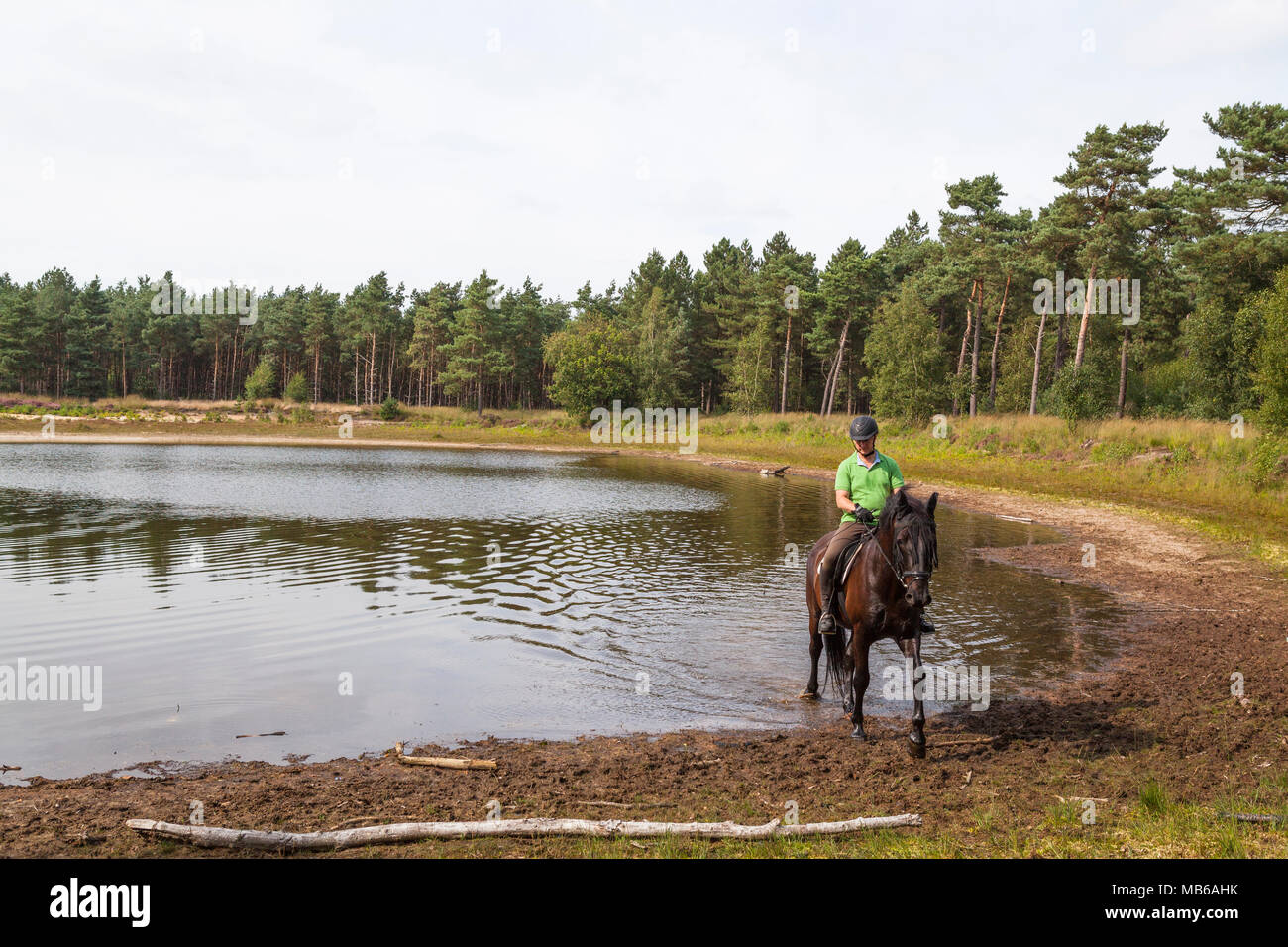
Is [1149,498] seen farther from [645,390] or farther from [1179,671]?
[645,390]

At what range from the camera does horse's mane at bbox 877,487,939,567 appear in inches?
307

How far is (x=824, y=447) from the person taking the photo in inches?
2282

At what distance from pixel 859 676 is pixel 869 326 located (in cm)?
8248

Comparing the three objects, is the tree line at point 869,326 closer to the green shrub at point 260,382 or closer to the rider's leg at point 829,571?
the green shrub at point 260,382

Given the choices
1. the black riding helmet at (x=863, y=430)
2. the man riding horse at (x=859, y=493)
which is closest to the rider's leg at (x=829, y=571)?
the man riding horse at (x=859, y=493)

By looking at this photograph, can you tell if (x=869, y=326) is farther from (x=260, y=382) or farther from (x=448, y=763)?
(x=448, y=763)

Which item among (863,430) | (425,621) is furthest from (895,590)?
(425,621)

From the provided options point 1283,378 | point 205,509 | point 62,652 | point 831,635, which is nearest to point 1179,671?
point 831,635

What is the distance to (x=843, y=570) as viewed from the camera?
30.6 ft

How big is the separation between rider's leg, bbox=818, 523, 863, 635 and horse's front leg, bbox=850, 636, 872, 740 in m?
0.54

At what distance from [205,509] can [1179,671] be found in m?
27.4

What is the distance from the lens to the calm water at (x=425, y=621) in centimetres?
930

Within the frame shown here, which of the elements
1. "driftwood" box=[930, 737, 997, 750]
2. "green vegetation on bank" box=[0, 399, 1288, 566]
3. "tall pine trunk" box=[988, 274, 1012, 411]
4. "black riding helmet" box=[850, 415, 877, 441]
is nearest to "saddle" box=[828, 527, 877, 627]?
"black riding helmet" box=[850, 415, 877, 441]

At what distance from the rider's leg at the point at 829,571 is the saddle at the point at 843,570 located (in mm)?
38
